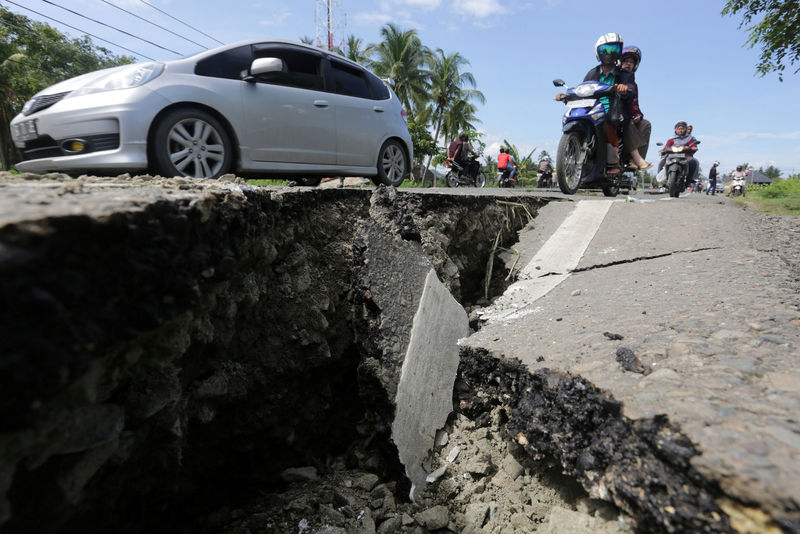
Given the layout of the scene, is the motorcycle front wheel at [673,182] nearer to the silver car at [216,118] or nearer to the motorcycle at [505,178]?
the silver car at [216,118]

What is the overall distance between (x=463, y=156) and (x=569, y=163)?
603 centimetres

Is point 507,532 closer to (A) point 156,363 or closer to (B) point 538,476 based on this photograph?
(B) point 538,476

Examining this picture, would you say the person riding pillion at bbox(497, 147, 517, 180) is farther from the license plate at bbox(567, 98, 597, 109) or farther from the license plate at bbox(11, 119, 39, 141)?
the license plate at bbox(11, 119, 39, 141)

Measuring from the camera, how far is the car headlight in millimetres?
2820

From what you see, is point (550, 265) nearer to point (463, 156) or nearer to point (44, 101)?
point (44, 101)

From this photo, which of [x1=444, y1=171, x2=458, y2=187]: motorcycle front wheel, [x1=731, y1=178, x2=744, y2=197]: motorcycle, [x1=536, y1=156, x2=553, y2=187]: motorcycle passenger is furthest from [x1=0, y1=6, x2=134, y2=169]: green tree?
[x1=731, y1=178, x2=744, y2=197]: motorcycle

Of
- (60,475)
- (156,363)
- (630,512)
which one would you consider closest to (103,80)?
(156,363)

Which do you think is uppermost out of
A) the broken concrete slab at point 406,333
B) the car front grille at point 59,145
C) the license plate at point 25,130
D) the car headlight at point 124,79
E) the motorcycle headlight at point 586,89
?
the motorcycle headlight at point 586,89

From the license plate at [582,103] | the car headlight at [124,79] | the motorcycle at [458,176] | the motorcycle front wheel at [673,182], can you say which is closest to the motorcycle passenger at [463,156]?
the motorcycle at [458,176]

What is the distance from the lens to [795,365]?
1.25 meters

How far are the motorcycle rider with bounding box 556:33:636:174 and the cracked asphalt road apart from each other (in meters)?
2.77

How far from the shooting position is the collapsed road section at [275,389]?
0.82m

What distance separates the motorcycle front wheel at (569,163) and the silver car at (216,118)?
222 cm

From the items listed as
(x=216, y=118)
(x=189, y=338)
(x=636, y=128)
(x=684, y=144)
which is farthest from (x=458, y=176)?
(x=189, y=338)
